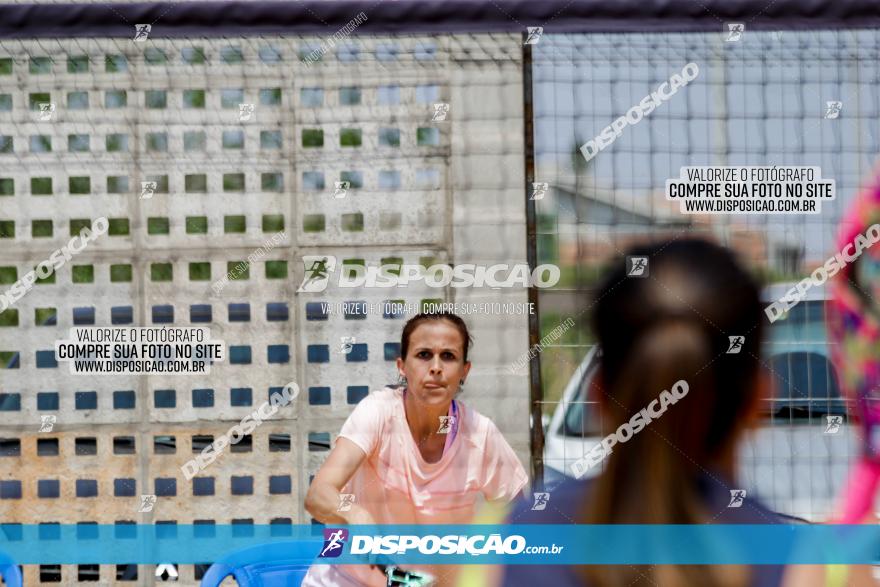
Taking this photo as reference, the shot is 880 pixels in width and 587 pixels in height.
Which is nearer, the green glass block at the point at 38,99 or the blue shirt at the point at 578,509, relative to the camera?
the blue shirt at the point at 578,509

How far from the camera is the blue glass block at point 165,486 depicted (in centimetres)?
303

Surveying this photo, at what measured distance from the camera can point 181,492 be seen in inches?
119

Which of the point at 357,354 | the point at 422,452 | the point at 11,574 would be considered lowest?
the point at 11,574

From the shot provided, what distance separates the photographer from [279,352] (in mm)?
3000

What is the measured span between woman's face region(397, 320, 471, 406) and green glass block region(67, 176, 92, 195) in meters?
1.08

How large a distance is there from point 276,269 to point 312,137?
41 cm

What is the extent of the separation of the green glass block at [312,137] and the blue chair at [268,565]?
1202 millimetres

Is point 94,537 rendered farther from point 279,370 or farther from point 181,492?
point 279,370

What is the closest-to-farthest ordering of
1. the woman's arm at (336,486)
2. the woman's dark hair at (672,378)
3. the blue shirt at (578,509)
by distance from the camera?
the woman's dark hair at (672,378) < the blue shirt at (578,509) < the woman's arm at (336,486)

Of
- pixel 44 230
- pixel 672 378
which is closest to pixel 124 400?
pixel 44 230

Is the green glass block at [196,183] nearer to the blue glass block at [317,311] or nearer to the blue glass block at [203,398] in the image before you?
the blue glass block at [317,311]

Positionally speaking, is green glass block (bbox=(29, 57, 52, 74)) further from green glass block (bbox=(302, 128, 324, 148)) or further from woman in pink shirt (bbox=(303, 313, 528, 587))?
woman in pink shirt (bbox=(303, 313, 528, 587))

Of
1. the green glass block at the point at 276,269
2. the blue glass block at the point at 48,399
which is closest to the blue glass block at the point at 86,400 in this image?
the blue glass block at the point at 48,399

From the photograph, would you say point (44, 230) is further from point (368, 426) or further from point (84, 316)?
point (368, 426)
